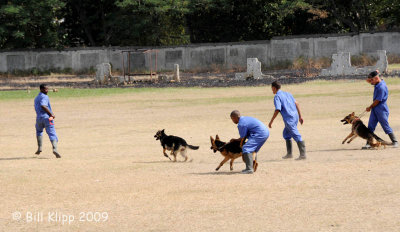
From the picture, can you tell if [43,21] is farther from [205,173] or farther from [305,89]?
[205,173]

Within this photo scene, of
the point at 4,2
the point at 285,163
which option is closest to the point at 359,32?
the point at 4,2

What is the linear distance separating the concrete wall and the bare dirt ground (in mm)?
28879

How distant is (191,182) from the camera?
13.0 metres

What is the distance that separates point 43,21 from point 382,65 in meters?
27.6

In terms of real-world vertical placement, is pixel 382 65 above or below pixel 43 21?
below

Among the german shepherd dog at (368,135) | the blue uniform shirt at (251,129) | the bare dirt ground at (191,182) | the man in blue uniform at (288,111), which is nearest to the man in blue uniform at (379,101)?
the german shepherd dog at (368,135)

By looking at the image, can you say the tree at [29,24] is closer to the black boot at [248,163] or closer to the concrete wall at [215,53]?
the concrete wall at [215,53]

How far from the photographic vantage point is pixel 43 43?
2329 inches

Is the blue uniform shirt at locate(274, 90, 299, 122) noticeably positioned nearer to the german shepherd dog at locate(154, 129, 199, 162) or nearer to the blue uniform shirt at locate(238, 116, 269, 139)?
the blue uniform shirt at locate(238, 116, 269, 139)

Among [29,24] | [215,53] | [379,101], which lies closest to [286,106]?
[379,101]

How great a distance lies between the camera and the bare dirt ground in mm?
9938

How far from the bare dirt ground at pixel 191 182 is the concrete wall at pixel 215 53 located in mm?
28879

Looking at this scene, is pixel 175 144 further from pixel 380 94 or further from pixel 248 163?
pixel 380 94

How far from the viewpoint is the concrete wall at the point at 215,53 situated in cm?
5309
